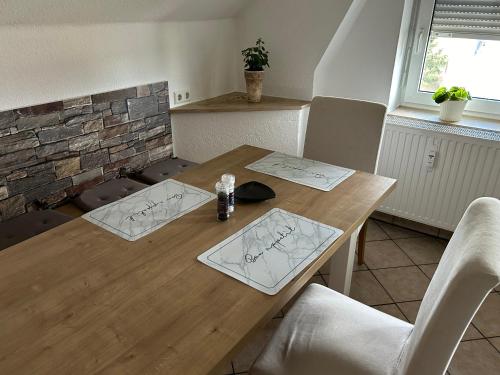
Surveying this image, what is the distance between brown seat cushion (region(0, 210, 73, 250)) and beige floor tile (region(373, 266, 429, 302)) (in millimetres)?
1650

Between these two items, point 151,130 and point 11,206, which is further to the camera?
point 151,130

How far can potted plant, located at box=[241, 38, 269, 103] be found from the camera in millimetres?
2498

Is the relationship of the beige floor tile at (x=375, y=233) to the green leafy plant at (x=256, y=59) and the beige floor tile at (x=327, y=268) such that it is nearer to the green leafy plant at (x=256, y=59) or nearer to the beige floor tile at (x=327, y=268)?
the beige floor tile at (x=327, y=268)

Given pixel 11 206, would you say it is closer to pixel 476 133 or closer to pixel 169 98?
pixel 169 98

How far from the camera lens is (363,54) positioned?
8.15 feet

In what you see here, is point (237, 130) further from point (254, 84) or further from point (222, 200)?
point (222, 200)

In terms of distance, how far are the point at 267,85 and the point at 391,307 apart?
166 centimetres

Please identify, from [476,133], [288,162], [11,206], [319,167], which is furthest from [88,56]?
[476,133]

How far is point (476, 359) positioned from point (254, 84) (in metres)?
1.88

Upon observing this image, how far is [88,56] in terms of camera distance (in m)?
2.00

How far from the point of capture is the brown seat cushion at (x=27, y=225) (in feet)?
5.30

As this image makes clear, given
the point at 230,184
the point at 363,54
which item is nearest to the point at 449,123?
the point at 363,54

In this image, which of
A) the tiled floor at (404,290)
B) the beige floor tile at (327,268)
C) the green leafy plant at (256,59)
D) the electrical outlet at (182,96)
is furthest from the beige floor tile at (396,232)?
the electrical outlet at (182,96)

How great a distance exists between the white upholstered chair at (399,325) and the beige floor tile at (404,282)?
0.90 meters
